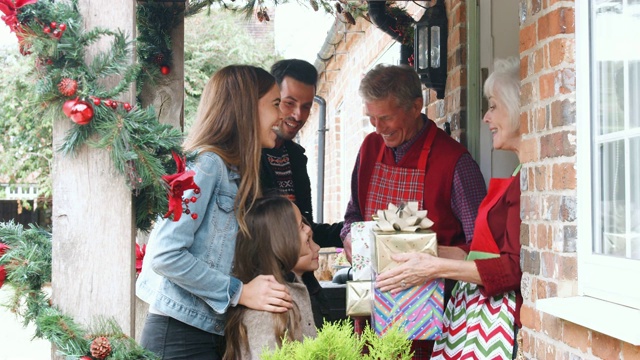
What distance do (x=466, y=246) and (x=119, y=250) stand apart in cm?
167

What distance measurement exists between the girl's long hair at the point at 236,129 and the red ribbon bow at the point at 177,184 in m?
0.42

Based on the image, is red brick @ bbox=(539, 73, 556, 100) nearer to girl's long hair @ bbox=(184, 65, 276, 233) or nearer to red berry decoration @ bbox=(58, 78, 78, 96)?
girl's long hair @ bbox=(184, 65, 276, 233)

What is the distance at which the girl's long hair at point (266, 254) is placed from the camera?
258 cm

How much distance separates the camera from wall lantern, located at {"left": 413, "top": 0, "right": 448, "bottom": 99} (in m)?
4.25

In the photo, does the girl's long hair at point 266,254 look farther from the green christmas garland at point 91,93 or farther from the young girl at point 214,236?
the green christmas garland at point 91,93

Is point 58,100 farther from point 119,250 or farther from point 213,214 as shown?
point 213,214

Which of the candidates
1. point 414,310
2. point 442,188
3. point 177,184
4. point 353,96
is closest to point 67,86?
point 177,184

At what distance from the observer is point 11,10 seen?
6.47 feet

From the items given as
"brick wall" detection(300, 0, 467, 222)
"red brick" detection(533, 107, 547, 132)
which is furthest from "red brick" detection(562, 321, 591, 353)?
"brick wall" detection(300, 0, 467, 222)

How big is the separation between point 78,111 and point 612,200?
4.79 feet

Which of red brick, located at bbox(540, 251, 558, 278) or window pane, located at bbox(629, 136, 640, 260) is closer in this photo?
window pane, located at bbox(629, 136, 640, 260)

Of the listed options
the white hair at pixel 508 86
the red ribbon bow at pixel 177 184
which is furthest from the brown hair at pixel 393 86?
the red ribbon bow at pixel 177 184

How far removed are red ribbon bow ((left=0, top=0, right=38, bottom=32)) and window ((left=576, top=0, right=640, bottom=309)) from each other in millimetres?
1555

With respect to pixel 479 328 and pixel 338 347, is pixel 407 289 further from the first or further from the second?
pixel 338 347
